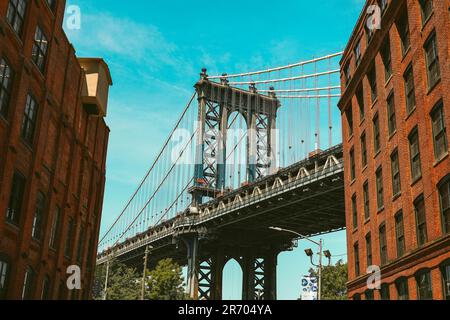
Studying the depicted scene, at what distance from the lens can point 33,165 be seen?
24.9 meters

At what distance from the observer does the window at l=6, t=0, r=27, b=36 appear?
74.6 ft

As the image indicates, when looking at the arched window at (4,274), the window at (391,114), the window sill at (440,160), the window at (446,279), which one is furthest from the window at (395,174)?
the arched window at (4,274)

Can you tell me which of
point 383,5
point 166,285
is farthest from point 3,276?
point 166,285

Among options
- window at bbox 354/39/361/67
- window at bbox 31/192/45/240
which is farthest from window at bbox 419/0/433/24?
window at bbox 31/192/45/240

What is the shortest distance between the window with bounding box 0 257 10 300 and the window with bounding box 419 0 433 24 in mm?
21093

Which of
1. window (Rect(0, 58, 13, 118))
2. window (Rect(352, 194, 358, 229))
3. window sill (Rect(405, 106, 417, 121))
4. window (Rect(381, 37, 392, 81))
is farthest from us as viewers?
window (Rect(352, 194, 358, 229))

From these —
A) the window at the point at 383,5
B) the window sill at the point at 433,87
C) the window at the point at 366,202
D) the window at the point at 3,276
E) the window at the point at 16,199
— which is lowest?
the window at the point at 3,276

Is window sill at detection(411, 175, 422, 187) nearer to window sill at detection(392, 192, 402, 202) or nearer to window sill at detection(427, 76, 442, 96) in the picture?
window sill at detection(392, 192, 402, 202)

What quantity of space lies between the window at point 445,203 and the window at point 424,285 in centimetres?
237

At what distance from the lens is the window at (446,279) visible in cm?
2262

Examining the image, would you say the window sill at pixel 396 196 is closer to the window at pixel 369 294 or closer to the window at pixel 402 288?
the window at pixel 402 288

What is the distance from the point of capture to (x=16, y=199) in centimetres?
2395
